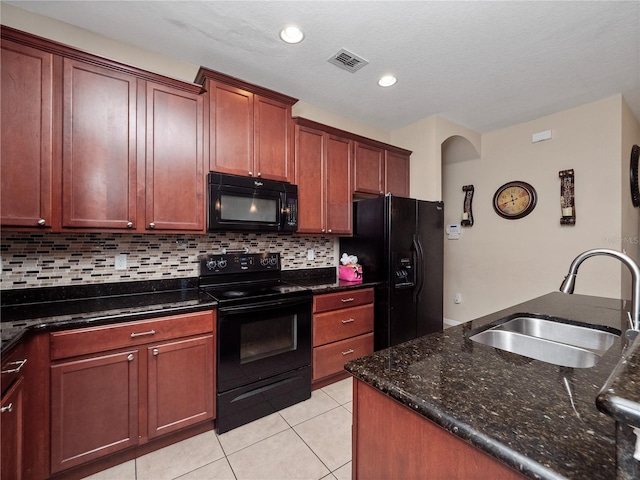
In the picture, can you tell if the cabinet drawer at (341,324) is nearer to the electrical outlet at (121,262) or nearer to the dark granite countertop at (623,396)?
the electrical outlet at (121,262)

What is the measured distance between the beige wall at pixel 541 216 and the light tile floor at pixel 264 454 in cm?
269

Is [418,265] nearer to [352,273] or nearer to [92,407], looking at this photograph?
[352,273]

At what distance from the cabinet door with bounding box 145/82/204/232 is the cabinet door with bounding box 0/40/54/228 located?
50 cm

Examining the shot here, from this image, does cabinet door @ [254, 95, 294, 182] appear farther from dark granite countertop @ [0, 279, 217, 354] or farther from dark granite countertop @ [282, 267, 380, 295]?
dark granite countertop @ [0, 279, 217, 354]

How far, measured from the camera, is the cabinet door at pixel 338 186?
9.38 ft

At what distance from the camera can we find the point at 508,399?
2.40ft

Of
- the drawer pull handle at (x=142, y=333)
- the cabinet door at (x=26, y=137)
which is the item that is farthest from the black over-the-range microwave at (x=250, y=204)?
the cabinet door at (x=26, y=137)

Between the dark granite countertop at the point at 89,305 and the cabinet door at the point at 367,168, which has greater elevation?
the cabinet door at the point at 367,168

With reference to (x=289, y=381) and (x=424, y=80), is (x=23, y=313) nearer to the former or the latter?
(x=289, y=381)

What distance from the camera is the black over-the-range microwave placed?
2166mm

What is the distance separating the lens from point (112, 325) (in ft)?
5.27

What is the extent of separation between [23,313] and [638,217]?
221 inches

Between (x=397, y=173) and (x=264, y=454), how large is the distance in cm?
296

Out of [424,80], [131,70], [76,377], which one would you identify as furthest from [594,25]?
[76,377]
